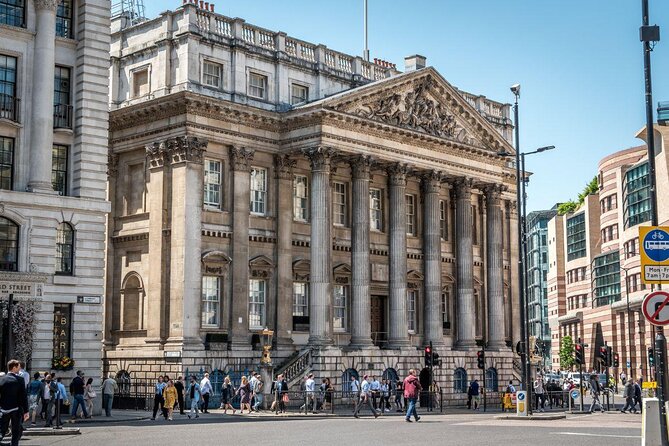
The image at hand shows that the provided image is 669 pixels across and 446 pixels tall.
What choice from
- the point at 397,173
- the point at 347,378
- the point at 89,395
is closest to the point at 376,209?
the point at 397,173

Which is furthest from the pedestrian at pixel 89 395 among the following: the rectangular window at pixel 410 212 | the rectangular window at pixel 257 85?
the rectangular window at pixel 410 212

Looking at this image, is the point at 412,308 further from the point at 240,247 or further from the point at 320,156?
the point at 240,247

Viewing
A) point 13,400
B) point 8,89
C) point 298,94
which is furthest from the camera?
point 298,94

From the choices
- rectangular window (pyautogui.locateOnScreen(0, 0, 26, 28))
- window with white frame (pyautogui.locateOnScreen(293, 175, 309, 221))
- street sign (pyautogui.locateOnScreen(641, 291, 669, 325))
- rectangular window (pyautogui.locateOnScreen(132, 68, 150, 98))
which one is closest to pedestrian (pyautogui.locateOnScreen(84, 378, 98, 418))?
rectangular window (pyautogui.locateOnScreen(0, 0, 26, 28))

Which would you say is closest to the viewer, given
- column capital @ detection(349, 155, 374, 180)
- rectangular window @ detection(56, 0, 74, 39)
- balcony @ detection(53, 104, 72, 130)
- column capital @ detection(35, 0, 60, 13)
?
column capital @ detection(35, 0, 60, 13)

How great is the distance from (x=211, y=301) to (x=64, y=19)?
1596 cm

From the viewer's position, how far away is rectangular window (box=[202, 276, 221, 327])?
5088 cm

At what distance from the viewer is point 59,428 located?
30391mm

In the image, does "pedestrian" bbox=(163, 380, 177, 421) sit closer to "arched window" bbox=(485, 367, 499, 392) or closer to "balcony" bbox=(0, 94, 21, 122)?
"balcony" bbox=(0, 94, 21, 122)

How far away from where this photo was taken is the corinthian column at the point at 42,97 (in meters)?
39.2

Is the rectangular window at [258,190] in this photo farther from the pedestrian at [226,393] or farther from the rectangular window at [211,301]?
the pedestrian at [226,393]

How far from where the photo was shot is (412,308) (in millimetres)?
61281

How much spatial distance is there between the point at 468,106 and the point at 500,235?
9.03 meters

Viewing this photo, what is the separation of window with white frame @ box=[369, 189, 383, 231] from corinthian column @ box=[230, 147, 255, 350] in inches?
362
